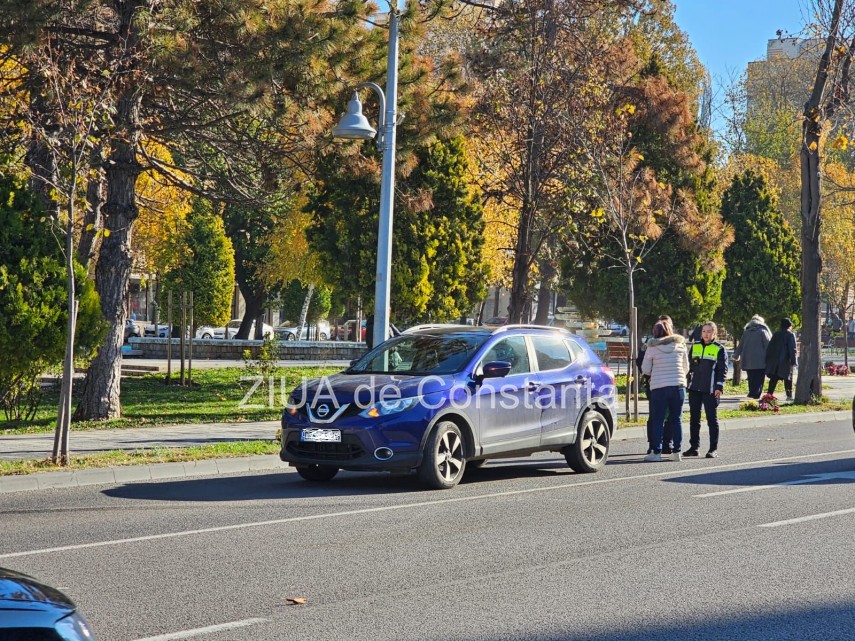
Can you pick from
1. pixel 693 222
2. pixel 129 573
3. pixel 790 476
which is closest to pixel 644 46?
pixel 693 222

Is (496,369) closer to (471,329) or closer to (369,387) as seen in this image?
(471,329)

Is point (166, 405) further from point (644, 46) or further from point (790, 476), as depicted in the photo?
point (644, 46)

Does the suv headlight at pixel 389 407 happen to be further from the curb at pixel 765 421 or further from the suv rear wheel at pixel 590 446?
the curb at pixel 765 421

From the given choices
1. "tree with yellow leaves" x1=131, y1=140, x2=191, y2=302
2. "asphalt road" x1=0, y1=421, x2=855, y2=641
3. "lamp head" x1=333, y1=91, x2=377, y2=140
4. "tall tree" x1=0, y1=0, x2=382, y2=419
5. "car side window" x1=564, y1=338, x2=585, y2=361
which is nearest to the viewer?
"asphalt road" x1=0, y1=421, x2=855, y2=641

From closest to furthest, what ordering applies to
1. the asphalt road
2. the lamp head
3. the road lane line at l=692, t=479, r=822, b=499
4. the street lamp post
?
the asphalt road
the road lane line at l=692, t=479, r=822, b=499
the lamp head
the street lamp post

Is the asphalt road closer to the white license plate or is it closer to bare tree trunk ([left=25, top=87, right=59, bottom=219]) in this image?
the white license plate

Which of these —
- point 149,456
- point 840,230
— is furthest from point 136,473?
point 840,230

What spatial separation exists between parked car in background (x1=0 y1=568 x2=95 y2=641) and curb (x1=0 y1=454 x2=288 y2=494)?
28.0 feet

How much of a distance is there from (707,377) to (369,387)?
18.8 ft

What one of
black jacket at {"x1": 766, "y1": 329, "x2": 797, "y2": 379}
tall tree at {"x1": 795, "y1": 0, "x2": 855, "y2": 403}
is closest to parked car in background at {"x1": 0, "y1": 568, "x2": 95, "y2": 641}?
tall tree at {"x1": 795, "y1": 0, "x2": 855, "y2": 403}

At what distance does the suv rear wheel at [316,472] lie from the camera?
41.0 ft

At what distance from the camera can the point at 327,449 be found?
1159 cm

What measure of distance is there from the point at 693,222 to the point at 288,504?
65.6 ft

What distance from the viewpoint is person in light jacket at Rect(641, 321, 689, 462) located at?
1504 centimetres
